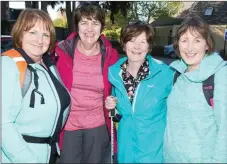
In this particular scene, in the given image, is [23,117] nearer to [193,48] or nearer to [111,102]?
[111,102]

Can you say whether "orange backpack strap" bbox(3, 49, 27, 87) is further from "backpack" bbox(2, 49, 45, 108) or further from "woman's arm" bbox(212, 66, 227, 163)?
"woman's arm" bbox(212, 66, 227, 163)

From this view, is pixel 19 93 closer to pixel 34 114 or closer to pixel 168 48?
pixel 34 114

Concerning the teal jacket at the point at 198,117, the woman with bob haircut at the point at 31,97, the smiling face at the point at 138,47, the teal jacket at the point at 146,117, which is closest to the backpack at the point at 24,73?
the woman with bob haircut at the point at 31,97

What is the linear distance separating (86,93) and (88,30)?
70cm

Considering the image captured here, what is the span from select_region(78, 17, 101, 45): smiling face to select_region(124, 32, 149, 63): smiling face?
1.41ft

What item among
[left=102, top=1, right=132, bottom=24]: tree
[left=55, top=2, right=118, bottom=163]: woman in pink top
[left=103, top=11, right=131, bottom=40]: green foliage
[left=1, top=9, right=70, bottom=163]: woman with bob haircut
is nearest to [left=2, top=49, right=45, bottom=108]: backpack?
[left=1, top=9, right=70, bottom=163]: woman with bob haircut

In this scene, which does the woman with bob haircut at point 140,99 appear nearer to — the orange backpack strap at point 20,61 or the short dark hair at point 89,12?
the short dark hair at point 89,12

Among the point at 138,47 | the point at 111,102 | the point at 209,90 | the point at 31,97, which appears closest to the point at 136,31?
the point at 138,47

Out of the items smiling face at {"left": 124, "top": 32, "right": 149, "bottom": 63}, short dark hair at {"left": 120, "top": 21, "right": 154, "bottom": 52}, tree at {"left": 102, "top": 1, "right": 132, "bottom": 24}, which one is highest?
tree at {"left": 102, "top": 1, "right": 132, "bottom": 24}

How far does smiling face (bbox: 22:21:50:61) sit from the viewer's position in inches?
101

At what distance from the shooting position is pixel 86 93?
3256 mm

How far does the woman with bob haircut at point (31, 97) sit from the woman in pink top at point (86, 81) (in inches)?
19.9

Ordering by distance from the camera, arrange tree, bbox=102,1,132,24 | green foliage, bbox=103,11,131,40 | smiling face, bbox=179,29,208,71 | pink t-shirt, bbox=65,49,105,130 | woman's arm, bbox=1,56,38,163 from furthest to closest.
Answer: tree, bbox=102,1,132,24
green foliage, bbox=103,11,131,40
pink t-shirt, bbox=65,49,105,130
smiling face, bbox=179,29,208,71
woman's arm, bbox=1,56,38,163

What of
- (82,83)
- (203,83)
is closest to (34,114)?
(82,83)
